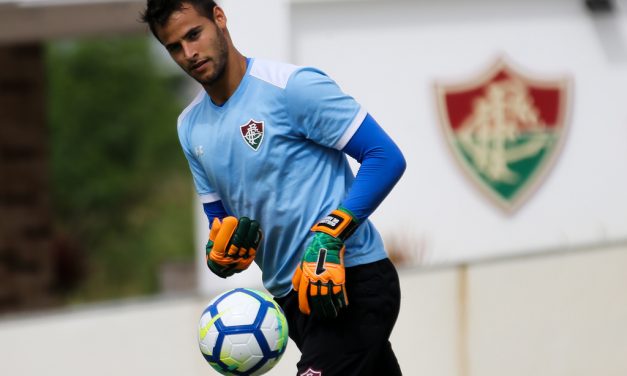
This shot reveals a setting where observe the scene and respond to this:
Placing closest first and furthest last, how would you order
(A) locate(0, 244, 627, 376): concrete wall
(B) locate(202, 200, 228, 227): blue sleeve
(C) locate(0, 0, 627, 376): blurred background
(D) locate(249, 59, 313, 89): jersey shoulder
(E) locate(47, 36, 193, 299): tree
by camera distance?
(D) locate(249, 59, 313, 89): jersey shoulder → (B) locate(202, 200, 228, 227): blue sleeve → (A) locate(0, 244, 627, 376): concrete wall → (C) locate(0, 0, 627, 376): blurred background → (E) locate(47, 36, 193, 299): tree

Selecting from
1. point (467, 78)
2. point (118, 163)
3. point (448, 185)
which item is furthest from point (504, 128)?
point (118, 163)

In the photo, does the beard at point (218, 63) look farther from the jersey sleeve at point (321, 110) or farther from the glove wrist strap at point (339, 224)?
the glove wrist strap at point (339, 224)

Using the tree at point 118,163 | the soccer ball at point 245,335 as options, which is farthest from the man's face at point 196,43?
the tree at point 118,163

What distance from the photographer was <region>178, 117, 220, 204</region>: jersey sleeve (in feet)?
15.5

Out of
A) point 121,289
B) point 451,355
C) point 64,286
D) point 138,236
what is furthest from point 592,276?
point 138,236

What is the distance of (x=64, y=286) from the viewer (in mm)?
20281

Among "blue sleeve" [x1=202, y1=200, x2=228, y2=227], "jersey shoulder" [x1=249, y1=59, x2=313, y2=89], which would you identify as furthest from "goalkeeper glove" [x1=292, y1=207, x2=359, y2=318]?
"blue sleeve" [x1=202, y1=200, x2=228, y2=227]

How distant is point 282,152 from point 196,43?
0.48 meters

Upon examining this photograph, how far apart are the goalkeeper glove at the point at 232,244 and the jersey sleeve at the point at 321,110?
1.41ft

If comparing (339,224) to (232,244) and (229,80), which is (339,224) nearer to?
(232,244)

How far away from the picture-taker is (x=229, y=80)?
449 centimetres

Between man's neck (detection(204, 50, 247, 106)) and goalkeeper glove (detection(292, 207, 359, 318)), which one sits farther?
man's neck (detection(204, 50, 247, 106))

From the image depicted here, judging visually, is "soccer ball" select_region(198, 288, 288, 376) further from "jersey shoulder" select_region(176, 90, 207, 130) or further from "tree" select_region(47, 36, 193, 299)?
"tree" select_region(47, 36, 193, 299)

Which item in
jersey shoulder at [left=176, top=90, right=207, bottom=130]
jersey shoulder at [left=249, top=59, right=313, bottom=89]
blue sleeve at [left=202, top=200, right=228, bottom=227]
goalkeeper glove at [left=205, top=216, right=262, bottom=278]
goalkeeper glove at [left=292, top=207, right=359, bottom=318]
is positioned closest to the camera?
goalkeeper glove at [left=292, top=207, right=359, bottom=318]
